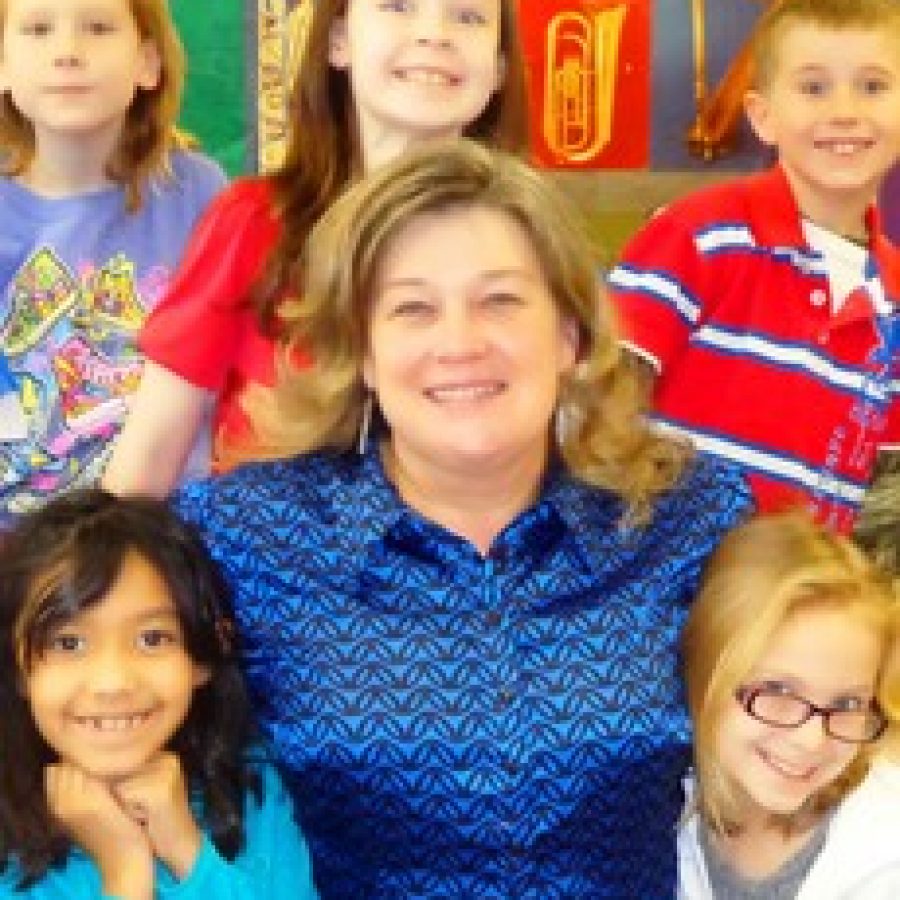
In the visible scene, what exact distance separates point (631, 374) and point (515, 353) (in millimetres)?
200

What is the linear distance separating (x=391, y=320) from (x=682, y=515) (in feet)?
1.10

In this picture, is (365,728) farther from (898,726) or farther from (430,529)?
(898,726)

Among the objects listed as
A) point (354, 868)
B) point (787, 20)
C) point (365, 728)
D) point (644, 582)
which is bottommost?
point (354, 868)

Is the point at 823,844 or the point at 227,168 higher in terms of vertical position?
the point at 227,168

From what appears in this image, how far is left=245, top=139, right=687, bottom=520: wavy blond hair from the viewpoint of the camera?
65.7 inches

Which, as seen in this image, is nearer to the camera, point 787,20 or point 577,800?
point 577,800

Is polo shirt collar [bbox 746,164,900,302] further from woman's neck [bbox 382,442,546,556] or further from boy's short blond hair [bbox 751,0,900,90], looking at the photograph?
woman's neck [bbox 382,442,546,556]

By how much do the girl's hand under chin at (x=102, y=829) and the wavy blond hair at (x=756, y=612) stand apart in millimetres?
515

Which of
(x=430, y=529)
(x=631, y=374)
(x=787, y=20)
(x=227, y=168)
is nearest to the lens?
(x=430, y=529)

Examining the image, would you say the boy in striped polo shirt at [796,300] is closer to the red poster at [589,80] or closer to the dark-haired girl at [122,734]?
the dark-haired girl at [122,734]

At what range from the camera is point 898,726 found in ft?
5.79

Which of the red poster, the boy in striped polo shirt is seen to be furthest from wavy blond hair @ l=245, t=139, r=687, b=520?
the red poster

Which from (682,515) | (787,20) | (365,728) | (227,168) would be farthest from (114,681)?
(227,168)

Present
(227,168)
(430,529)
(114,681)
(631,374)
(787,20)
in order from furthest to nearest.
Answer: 1. (227,168)
2. (787,20)
3. (631,374)
4. (430,529)
5. (114,681)
